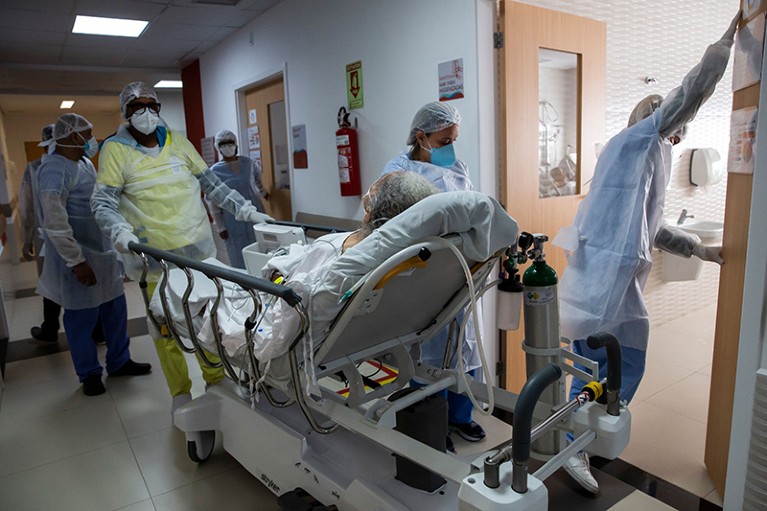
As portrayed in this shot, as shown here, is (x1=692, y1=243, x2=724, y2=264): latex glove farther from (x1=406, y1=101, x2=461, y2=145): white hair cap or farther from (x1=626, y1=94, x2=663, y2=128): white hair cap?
(x1=406, y1=101, x2=461, y2=145): white hair cap

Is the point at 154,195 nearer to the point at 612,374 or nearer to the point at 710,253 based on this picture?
the point at 612,374

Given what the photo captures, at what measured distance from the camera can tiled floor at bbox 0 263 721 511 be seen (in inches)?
84.8

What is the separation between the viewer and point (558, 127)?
3.11 meters

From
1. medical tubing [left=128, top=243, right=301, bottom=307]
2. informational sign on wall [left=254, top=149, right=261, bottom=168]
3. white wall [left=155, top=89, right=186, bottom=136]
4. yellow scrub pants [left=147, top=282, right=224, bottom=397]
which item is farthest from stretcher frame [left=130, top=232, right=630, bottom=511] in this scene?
white wall [left=155, top=89, right=186, bottom=136]

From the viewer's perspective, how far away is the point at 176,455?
8.18 ft

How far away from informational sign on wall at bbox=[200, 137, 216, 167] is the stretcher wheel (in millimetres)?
4147

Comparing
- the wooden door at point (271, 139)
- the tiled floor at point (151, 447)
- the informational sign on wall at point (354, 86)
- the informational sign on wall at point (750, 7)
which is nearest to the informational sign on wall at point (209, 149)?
the wooden door at point (271, 139)

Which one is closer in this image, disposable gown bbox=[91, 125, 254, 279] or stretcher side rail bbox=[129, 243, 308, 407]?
stretcher side rail bbox=[129, 243, 308, 407]

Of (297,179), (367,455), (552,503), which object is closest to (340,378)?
(367,455)

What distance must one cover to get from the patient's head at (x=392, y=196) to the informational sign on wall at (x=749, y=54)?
→ 1.14 m

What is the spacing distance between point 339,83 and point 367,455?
2.64 metres

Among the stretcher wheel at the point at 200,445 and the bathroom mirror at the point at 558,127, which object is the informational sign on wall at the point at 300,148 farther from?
the stretcher wheel at the point at 200,445

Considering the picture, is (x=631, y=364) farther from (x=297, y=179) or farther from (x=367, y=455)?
(x=297, y=179)

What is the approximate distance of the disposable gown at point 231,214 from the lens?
15.4 ft
